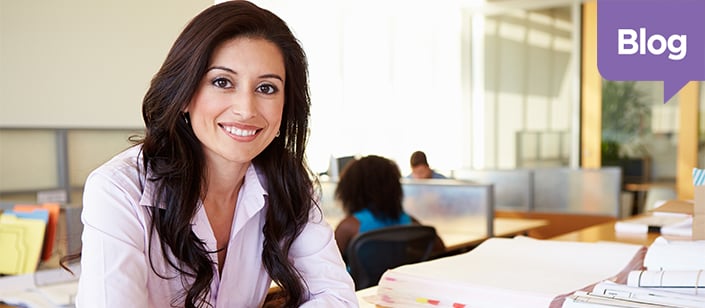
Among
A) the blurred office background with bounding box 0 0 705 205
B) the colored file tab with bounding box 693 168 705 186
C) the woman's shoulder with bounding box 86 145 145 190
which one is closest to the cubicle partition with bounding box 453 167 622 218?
the blurred office background with bounding box 0 0 705 205

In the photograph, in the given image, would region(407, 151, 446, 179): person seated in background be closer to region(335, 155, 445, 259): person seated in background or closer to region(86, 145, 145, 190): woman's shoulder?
region(335, 155, 445, 259): person seated in background

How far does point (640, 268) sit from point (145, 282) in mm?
957

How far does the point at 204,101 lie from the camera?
121 centimetres

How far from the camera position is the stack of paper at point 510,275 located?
3.92 feet

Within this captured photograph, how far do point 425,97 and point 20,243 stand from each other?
5367 millimetres

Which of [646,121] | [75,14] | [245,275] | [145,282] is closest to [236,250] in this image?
[245,275]

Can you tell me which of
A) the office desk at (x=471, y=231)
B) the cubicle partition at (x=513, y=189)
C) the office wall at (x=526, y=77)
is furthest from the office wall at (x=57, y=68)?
the office wall at (x=526, y=77)

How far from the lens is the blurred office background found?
4035 mm

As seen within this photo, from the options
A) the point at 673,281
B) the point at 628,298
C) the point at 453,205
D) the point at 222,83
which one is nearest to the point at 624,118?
the point at 453,205

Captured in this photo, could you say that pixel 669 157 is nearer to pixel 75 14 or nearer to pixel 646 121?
pixel 646 121

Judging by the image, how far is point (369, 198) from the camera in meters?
3.34

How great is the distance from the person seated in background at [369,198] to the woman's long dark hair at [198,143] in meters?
1.90

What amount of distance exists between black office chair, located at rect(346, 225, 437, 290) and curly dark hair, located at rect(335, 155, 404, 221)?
10.9 inches

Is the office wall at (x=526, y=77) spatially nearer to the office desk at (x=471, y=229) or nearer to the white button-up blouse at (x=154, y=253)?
the office desk at (x=471, y=229)
